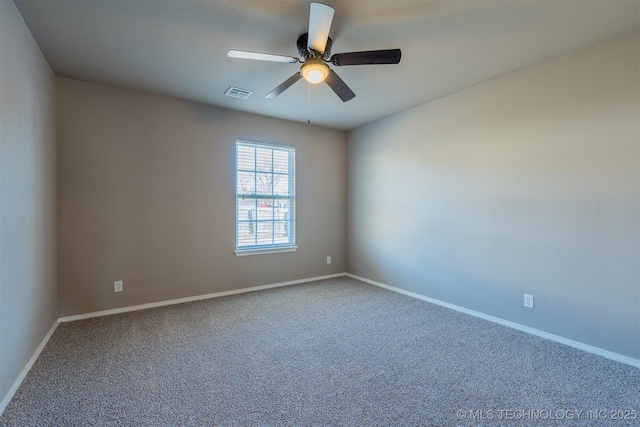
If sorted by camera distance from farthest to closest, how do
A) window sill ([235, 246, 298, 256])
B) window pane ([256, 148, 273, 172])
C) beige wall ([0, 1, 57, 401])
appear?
window pane ([256, 148, 273, 172]) < window sill ([235, 246, 298, 256]) < beige wall ([0, 1, 57, 401])

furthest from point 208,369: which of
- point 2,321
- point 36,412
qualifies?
point 2,321

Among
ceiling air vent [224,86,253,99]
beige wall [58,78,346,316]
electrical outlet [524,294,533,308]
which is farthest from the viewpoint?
ceiling air vent [224,86,253,99]

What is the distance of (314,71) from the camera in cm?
219

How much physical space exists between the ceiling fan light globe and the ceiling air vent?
4.22ft

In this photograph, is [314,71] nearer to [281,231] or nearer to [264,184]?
[264,184]

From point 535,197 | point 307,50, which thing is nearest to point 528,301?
point 535,197

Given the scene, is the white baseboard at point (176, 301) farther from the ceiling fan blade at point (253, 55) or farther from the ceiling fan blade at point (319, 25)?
the ceiling fan blade at point (319, 25)

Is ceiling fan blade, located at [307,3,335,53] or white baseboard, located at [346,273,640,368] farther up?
ceiling fan blade, located at [307,3,335,53]

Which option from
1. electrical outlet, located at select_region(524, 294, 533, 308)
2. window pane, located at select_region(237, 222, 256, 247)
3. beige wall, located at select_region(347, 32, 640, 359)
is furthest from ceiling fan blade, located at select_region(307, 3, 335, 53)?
electrical outlet, located at select_region(524, 294, 533, 308)

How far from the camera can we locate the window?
4062 mm

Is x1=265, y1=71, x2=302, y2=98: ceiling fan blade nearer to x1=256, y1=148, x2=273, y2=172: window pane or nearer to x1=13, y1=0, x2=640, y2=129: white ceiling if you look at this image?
x1=13, y1=0, x2=640, y2=129: white ceiling

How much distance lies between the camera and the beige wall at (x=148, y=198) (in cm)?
304

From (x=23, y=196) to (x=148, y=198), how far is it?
131 cm

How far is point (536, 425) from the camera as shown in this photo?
1.60m
